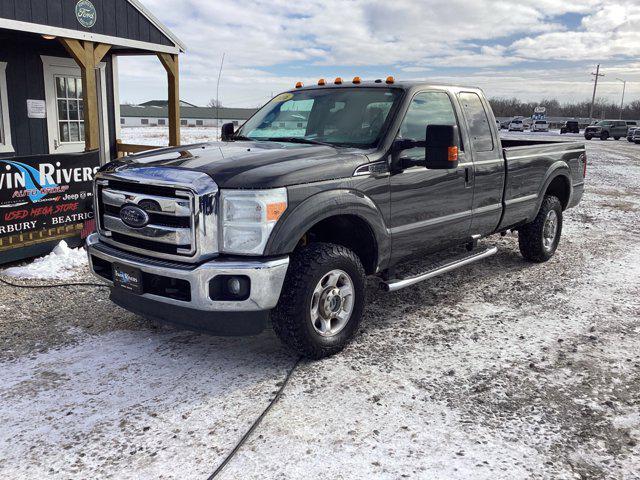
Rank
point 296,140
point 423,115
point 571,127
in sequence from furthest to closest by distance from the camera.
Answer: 1. point 571,127
2. point 423,115
3. point 296,140

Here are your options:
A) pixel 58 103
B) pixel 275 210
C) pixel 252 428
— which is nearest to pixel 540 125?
pixel 58 103

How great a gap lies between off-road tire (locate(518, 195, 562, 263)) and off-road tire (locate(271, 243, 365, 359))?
3.46 meters

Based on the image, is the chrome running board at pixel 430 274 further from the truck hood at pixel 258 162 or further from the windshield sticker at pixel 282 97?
the windshield sticker at pixel 282 97

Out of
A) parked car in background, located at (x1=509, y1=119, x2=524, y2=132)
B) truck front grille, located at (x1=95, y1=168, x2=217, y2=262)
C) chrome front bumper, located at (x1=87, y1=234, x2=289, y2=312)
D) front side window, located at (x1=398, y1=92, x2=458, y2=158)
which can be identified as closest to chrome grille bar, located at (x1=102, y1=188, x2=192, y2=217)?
truck front grille, located at (x1=95, y1=168, x2=217, y2=262)

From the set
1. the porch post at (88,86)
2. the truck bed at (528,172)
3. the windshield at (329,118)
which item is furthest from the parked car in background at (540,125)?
the windshield at (329,118)

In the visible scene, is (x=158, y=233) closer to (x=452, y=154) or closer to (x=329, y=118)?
(x=329, y=118)

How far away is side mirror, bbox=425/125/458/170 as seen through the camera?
4.09 metres

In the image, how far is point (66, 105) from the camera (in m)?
11.0

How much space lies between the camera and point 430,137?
4.14 meters

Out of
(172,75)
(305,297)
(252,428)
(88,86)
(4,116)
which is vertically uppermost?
(172,75)

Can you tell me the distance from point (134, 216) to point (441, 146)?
7.20ft

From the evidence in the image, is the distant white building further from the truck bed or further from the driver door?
the driver door

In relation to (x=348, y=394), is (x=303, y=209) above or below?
above

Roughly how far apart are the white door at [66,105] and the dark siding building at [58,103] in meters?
0.02
